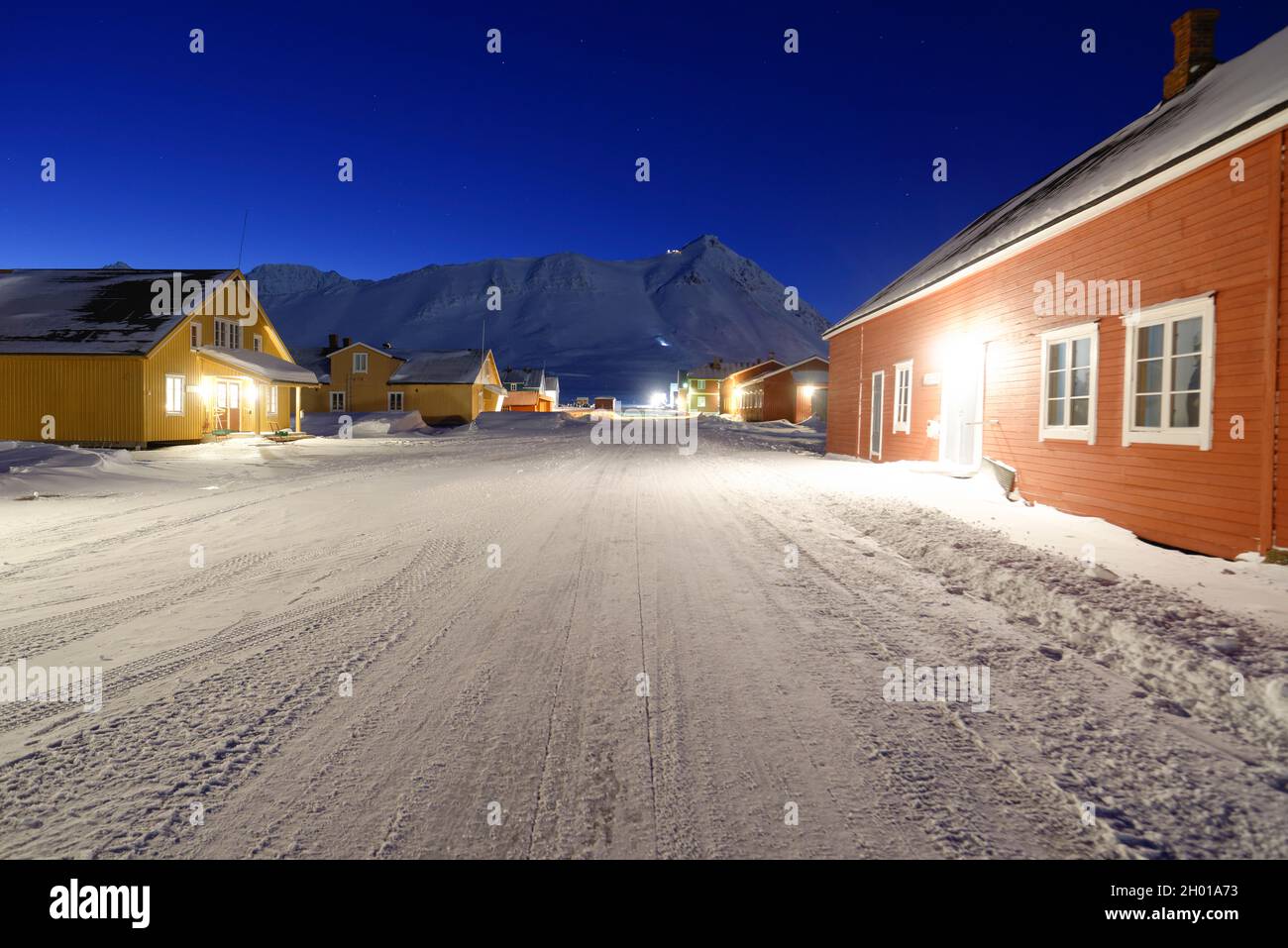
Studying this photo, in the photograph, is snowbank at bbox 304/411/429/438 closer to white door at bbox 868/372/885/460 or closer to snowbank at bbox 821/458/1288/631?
white door at bbox 868/372/885/460

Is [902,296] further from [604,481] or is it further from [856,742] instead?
[856,742]

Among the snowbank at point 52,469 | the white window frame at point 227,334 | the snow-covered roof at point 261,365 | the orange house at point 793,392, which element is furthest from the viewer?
the orange house at point 793,392

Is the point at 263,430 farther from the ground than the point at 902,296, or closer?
closer

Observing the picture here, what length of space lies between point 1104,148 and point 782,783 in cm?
1525

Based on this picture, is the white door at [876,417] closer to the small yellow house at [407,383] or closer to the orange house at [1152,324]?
the orange house at [1152,324]

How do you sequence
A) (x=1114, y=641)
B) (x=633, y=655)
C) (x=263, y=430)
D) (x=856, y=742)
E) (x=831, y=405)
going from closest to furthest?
1. (x=856, y=742)
2. (x=633, y=655)
3. (x=1114, y=641)
4. (x=831, y=405)
5. (x=263, y=430)

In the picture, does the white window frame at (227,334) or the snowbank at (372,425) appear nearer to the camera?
the white window frame at (227,334)

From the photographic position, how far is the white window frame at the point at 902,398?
55.2 ft

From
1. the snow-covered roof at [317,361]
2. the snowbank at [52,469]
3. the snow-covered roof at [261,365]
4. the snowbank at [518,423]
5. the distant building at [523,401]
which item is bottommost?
the snowbank at [52,469]

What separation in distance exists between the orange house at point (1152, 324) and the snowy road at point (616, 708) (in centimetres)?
284

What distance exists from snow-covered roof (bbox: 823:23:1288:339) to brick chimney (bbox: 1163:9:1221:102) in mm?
640

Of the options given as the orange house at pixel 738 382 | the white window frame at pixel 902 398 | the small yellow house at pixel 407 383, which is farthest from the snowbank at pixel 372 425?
the orange house at pixel 738 382
